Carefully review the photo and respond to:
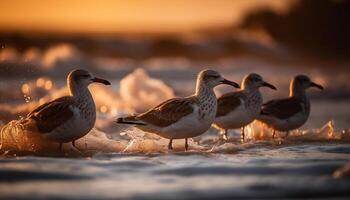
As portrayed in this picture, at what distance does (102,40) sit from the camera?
42.6 metres

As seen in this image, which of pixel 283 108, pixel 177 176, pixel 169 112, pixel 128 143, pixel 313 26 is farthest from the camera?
pixel 313 26

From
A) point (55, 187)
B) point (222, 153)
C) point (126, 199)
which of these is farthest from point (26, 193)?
point (222, 153)

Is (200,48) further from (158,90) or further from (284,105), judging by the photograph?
(284,105)

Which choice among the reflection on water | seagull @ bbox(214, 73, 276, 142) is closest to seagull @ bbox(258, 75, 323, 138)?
seagull @ bbox(214, 73, 276, 142)

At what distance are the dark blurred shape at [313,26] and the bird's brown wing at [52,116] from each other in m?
35.1

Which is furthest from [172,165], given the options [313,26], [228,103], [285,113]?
[313,26]

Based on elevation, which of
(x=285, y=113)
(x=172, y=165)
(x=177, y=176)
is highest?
(x=285, y=113)

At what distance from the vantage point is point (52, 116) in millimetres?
9992

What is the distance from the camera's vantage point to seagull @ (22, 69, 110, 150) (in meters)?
9.92

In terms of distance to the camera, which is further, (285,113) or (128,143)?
(285,113)

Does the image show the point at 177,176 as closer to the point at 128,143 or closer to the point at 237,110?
the point at 128,143

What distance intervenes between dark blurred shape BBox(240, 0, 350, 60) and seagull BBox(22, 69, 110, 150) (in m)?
35.0

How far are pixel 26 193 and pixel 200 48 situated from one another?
34210 millimetres

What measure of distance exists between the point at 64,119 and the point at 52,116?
0.57ft
